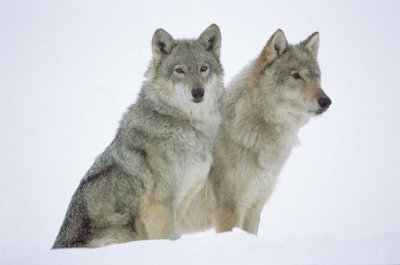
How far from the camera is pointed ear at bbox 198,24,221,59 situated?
8.71 meters

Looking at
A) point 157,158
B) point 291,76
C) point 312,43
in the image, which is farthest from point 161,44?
point 312,43

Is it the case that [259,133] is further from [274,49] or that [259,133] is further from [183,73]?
[183,73]

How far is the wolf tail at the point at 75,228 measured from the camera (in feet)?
25.8

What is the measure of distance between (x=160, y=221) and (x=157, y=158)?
826mm

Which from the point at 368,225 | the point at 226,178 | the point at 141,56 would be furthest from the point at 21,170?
the point at 141,56

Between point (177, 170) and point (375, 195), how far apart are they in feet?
70.1

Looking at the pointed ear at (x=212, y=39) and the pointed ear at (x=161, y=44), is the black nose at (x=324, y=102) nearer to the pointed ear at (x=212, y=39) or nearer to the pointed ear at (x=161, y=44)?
the pointed ear at (x=212, y=39)

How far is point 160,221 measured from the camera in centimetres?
780

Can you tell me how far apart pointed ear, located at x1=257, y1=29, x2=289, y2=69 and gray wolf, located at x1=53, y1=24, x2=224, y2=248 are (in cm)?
92

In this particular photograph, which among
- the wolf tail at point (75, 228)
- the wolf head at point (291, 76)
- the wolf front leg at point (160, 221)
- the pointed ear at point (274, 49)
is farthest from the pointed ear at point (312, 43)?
the wolf tail at point (75, 228)

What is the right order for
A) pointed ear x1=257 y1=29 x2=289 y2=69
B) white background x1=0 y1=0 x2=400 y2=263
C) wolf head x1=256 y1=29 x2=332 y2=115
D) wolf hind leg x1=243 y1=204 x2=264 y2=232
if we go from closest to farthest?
wolf head x1=256 y1=29 x2=332 y2=115 < pointed ear x1=257 y1=29 x2=289 y2=69 < wolf hind leg x1=243 y1=204 x2=264 y2=232 < white background x1=0 y1=0 x2=400 y2=263

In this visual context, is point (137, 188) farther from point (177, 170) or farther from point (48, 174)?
point (48, 174)

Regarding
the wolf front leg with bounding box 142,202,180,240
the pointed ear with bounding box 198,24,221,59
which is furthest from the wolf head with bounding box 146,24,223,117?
the wolf front leg with bounding box 142,202,180,240

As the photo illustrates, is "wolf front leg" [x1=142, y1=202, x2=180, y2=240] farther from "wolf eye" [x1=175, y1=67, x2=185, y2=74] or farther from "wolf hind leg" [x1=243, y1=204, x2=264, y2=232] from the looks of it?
"wolf eye" [x1=175, y1=67, x2=185, y2=74]
